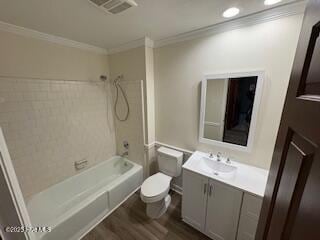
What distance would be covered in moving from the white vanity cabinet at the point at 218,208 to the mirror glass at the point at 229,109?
1.89 feet

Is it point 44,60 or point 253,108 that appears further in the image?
point 44,60

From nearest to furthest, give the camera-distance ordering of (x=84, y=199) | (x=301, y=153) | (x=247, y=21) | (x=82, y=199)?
(x=301, y=153), (x=247, y=21), (x=84, y=199), (x=82, y=199)

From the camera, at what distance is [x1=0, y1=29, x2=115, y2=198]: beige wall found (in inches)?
62.1

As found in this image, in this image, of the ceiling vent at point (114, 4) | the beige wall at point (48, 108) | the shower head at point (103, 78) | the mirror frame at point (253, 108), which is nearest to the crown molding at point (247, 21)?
the mirror frame at point (253, 108)

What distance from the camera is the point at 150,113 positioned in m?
2.25

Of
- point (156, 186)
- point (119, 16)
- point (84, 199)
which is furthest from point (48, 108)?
point (156, 186)

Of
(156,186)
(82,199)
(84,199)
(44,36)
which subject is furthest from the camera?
(82,199)

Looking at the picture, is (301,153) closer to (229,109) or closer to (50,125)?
(229,109)

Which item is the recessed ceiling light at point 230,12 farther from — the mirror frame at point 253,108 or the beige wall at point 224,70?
the mirror frame at point 253,108

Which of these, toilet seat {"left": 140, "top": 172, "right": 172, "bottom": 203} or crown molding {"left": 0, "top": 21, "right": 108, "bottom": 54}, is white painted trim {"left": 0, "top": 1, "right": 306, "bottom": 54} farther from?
toilet seat {"left": 140, "top": 172, "right": 172, "bottom": 203}

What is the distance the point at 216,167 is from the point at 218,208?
0.45 m

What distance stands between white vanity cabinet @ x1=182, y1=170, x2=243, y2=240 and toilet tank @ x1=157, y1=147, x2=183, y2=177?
1.25 feet

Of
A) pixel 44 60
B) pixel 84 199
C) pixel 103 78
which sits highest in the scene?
pixel 44 60

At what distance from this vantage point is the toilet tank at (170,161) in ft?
6.59
